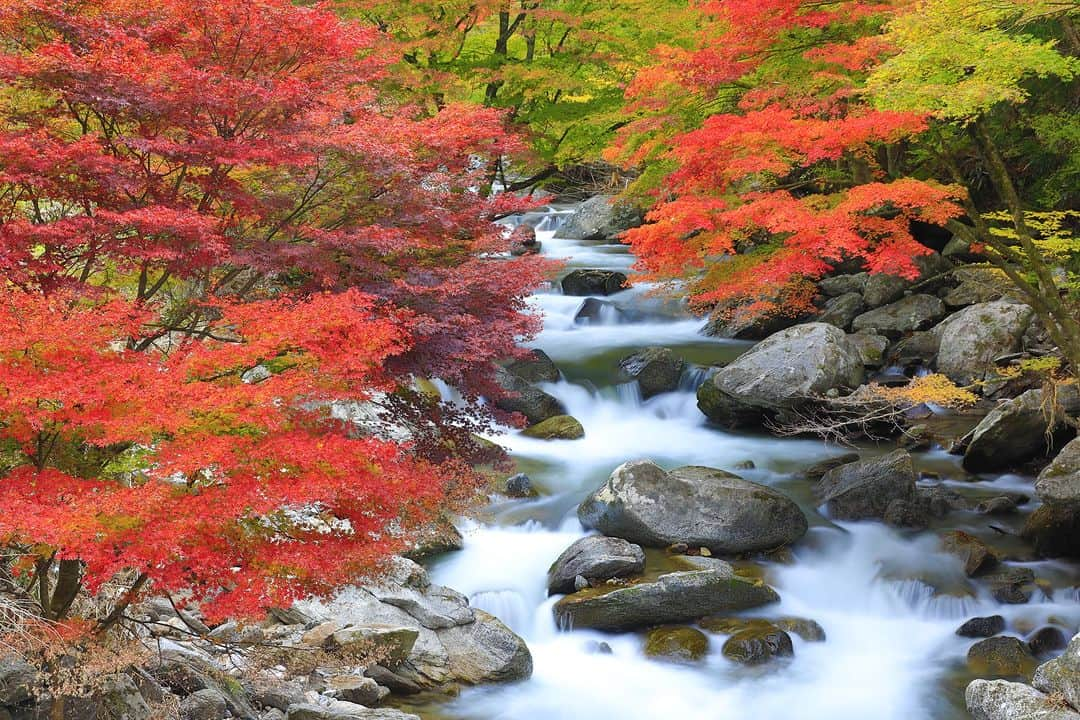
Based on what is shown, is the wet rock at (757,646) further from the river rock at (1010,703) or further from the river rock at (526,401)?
the river rock at (526,401)

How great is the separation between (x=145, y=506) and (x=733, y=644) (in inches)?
234

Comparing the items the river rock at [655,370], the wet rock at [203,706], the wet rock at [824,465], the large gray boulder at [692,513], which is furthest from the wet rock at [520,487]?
the wet rock at [203,706]

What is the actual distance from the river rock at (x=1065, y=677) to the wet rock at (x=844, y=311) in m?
9.67

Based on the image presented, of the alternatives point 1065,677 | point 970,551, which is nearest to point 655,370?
point 970,551

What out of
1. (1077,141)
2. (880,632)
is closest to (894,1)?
(1077,141)

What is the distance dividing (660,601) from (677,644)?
46cm

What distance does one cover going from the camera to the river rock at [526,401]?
540 inches

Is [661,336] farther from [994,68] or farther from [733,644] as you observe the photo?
[994,68]

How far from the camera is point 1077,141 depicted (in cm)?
1160

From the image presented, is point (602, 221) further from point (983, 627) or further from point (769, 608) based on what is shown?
point (983, 627)

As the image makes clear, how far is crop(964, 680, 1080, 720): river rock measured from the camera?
6.62 meters

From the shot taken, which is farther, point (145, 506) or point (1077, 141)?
point (1077, 141)

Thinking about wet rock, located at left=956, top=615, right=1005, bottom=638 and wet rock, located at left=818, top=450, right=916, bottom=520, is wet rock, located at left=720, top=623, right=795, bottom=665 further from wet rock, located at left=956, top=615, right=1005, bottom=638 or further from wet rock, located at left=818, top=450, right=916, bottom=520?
wet rock, located at left=818, top=450, right=916, bottom=520

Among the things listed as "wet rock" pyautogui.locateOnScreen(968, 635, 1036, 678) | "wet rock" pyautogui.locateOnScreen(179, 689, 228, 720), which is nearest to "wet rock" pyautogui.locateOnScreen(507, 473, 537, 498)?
"wet rock" pyautogui.locateOnScreen(968, 635, 1036, 678)
